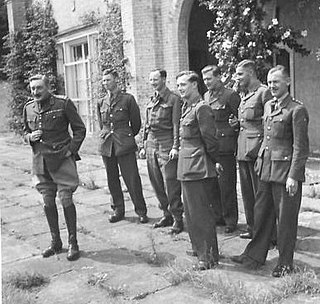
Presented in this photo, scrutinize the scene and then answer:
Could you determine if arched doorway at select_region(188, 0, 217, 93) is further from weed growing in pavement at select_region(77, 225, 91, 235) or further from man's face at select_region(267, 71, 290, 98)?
man's face at select_region(267, 71, 290, 98)

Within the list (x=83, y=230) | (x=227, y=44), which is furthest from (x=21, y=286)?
(x=227, y=44)

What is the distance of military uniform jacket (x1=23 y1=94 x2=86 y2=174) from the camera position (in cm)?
547

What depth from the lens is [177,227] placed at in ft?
20.1

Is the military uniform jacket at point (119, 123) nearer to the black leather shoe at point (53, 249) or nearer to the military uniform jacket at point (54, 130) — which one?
the military uniform jacket at point (54, 130)

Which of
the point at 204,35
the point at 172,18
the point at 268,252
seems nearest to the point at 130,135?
the point at 268,252

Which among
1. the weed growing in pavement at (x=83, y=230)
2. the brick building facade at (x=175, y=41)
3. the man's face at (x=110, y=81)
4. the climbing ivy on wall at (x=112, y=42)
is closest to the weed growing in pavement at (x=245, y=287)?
the weed growing in pavement at (x=83, y=230)

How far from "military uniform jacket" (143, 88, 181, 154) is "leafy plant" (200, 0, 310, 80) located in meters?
3.90

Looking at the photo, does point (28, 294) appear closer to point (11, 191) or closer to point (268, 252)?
point (268, 252)

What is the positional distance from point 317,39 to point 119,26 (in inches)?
190

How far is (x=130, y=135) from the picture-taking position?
666 centimetres

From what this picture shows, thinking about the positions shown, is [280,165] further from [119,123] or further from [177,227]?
[119,123]

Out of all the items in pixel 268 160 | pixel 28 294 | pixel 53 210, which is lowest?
pixel 28 294

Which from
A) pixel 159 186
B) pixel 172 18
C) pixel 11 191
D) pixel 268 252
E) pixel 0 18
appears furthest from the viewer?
pixel 0 18

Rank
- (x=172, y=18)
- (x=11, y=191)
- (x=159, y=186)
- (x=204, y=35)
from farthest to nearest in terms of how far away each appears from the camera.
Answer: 1. (x=204, y=35)
2. (x=172, y=18)
3. (x=11, y=191)
4. (x=159, y=186)
